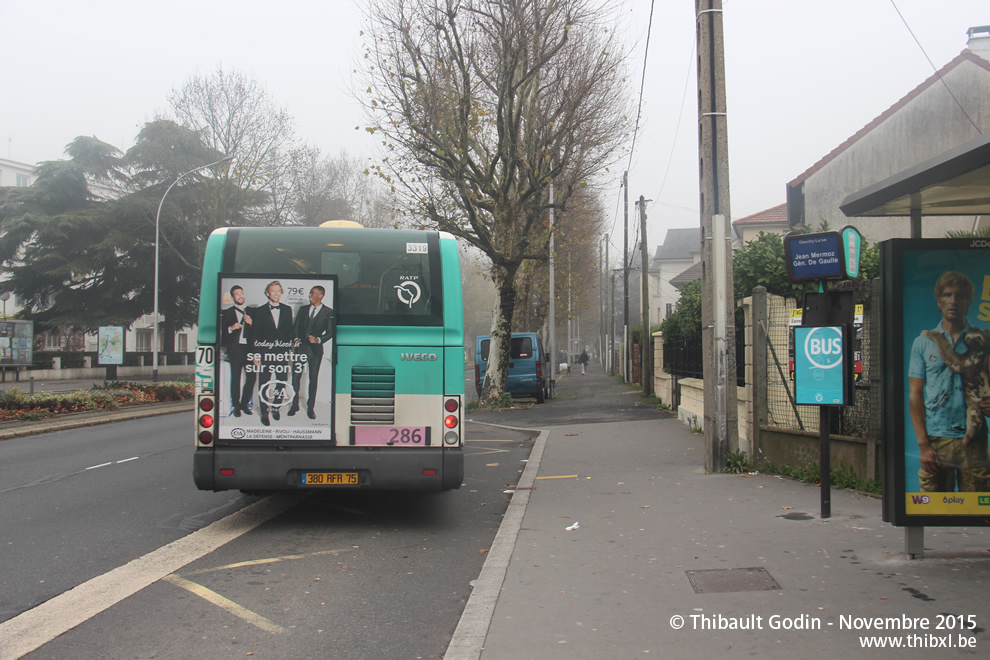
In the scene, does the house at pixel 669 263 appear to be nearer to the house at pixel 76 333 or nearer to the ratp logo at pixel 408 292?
the house at pixel 76 333

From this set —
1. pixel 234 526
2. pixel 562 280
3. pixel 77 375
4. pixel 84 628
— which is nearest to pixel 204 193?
pixel 77 375

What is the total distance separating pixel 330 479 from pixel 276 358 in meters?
1.18

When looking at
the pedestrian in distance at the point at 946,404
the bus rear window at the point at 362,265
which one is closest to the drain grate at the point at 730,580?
the pedestrian in distance at the point at 946,404

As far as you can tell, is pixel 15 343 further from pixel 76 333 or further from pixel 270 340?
pixel 270 340

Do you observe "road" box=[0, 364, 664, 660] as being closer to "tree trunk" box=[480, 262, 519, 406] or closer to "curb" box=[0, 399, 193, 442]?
"curb" box=[0, 399, 193, 442]

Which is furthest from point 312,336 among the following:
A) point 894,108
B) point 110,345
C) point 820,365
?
point 110,345

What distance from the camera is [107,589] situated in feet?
17.7

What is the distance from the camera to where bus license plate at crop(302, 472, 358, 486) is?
7.00 metres

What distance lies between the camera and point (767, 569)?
17.9 feet

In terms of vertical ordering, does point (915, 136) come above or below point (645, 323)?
above

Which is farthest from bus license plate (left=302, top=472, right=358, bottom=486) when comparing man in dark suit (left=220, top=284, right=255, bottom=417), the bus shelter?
the bus shelter

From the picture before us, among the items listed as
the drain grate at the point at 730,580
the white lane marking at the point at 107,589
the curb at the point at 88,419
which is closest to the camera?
the white lane marking at the point at 107,589

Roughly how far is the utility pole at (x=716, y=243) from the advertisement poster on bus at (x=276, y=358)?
186 inches

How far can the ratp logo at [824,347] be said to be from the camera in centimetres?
664
